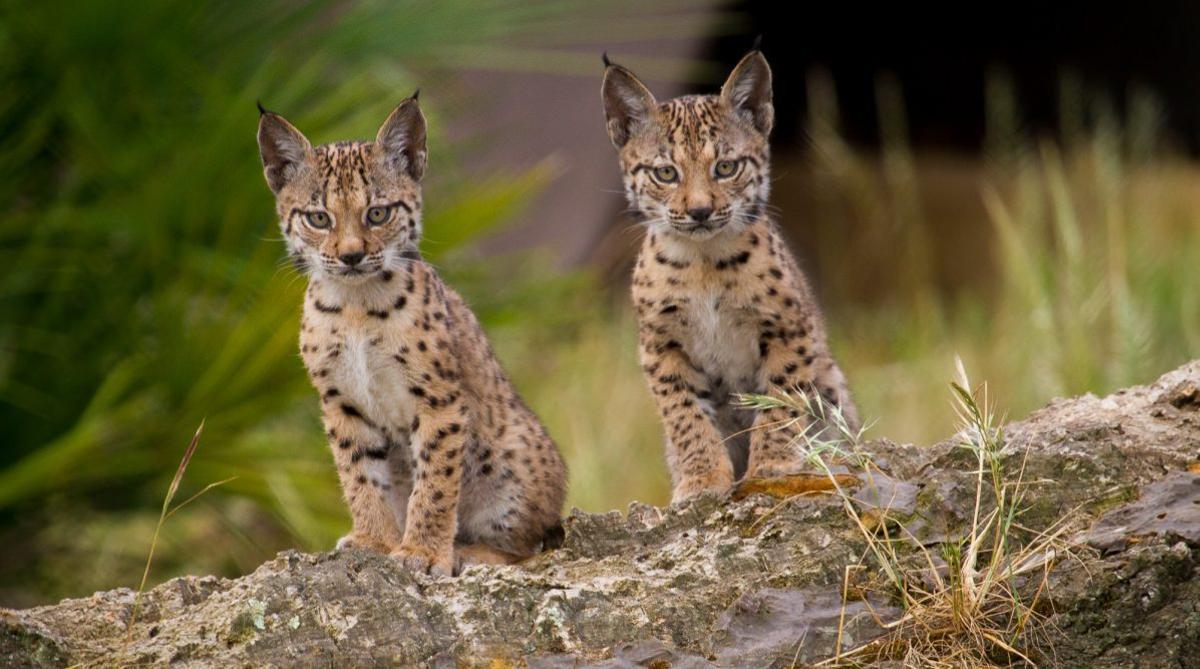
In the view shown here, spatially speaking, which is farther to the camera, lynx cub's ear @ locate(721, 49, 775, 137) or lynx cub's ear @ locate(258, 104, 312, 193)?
lynx cub's ear @ locate(721, 49, 775, 137)

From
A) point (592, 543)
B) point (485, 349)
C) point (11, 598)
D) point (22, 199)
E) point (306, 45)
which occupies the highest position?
point (306, 45)

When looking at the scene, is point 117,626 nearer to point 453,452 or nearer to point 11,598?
point 453,452

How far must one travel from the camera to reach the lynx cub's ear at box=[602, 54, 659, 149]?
5555mm

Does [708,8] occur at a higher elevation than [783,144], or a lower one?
higher

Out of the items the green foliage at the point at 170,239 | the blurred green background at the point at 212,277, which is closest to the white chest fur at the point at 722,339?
the blurred green background at the point at 212,277

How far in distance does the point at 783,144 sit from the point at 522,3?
807 centimetres

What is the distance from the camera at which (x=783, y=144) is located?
16.5 m

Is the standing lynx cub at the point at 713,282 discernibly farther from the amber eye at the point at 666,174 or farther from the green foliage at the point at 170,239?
the green foliage at the point at 170,239

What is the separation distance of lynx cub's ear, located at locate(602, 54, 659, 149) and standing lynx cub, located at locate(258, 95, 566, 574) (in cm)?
80

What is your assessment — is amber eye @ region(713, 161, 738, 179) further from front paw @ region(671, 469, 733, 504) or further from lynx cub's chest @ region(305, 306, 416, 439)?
lynx cub's chest @ region(305, 306, 416, 439)

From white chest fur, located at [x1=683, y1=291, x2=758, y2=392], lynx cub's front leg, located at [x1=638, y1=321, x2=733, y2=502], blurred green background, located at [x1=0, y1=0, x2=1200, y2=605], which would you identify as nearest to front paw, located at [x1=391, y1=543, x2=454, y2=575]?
lynx cub's front leg, located at [x1=638, y1=321, x2=733, y2=502]

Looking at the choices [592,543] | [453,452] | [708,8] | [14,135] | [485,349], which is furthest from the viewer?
[708,8]

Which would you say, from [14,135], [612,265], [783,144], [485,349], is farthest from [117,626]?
[783,144]

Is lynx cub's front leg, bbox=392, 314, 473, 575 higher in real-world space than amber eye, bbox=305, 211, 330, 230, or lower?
lower
